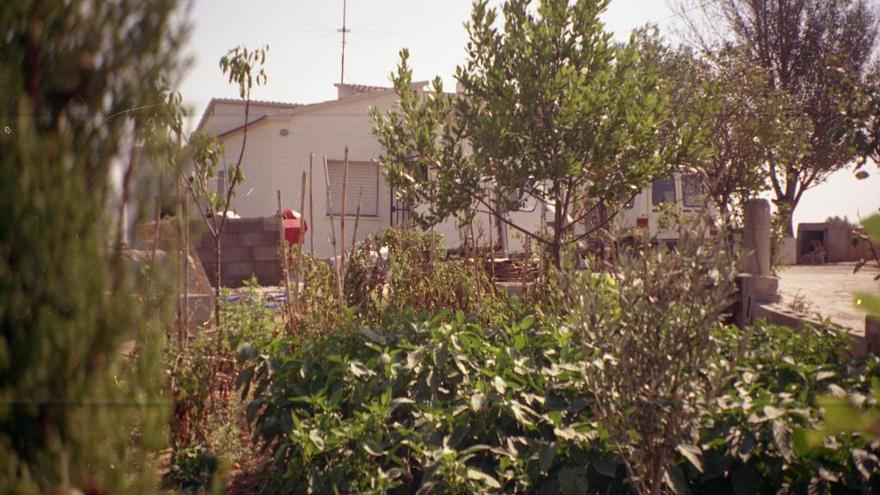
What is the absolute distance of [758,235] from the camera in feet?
28.3

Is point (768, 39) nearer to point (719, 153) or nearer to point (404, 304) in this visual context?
point (719, 153)

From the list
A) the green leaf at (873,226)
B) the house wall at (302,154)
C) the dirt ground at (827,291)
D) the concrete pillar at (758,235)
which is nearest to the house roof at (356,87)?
the house wall at (302,154)

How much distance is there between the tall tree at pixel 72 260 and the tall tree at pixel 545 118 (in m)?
5.55

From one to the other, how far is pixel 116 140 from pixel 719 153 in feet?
64.8

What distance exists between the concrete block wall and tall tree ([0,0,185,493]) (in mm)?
12731

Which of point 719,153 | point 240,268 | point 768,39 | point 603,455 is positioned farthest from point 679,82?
point 603,455

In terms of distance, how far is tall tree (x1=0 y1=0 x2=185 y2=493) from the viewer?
4.58ft

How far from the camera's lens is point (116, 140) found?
156 cm

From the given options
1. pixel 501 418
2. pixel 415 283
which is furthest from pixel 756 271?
pixel 501 418

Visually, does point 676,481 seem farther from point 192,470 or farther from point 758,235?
point 758,235

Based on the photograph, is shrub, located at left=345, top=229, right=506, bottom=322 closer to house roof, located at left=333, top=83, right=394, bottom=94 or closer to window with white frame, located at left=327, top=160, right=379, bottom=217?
window with white frame, located at left=327, top=160, right=379, bottom=217

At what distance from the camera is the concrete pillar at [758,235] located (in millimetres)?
8539

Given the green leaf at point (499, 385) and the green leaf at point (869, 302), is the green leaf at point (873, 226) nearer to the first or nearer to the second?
the green leaf at point (869, 302)

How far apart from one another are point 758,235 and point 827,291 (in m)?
Result: 4.67
